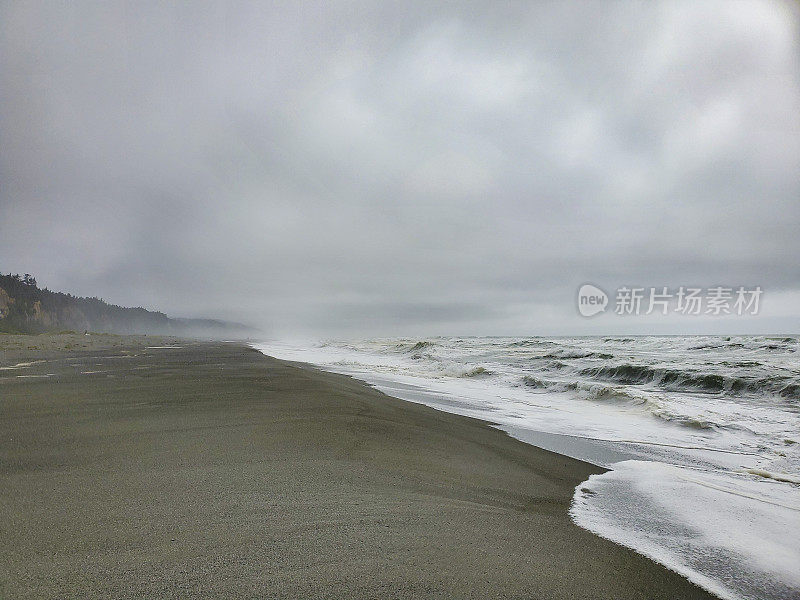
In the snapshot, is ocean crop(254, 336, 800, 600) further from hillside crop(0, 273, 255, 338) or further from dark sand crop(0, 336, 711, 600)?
hillside crop(0, 273, 255, 338)

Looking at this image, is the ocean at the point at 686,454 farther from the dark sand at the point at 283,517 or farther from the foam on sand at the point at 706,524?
the dark sand at the point at 283,517

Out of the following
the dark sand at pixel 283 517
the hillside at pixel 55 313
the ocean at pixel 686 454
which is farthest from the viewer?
the hillside at pixel 55 313

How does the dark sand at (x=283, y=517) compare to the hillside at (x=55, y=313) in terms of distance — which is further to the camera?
the hillside at (x=55, y=313)

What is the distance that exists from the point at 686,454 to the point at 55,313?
257 feet

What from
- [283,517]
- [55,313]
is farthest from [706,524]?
[55,313]

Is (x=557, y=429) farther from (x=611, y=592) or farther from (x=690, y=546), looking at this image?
(x=611, y=592)

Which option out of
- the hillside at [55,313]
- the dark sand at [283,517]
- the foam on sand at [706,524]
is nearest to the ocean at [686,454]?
the foam on sand at [706,524]

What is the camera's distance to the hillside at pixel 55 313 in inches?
1926

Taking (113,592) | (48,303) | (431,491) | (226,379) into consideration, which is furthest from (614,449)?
(48,303)

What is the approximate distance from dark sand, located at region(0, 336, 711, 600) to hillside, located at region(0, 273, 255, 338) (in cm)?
5424

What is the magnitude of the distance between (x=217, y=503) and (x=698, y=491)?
353cm

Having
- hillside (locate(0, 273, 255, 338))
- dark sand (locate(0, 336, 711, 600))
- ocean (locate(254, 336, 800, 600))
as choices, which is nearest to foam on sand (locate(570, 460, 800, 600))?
ocean (locate(254, 336, 800, 600))

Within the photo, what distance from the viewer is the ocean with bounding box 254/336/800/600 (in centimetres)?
212

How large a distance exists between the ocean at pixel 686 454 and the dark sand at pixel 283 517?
1.08ft
